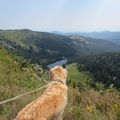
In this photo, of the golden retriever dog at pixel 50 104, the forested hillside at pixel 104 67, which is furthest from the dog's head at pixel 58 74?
the forested hillside at pixel 104 67

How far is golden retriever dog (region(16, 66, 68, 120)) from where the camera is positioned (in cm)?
532

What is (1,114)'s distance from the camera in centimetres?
775

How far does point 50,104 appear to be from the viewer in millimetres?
6109

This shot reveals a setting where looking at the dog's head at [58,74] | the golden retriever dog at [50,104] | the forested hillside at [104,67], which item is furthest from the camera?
the forested hillside at [104,67]

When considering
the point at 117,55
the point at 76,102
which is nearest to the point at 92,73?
the point at 117,55

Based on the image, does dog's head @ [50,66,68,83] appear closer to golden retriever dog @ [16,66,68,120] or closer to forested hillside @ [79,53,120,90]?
golden retriever dog @ [16,66,68,120]

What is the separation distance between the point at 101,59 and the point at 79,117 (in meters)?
157

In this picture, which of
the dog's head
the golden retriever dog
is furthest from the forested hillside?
the golden retriever dog

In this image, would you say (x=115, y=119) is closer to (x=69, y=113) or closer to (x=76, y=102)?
(x=69, y=113)

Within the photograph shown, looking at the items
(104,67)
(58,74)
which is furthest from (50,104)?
(104,67)

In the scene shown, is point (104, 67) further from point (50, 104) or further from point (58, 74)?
point (50, 104)

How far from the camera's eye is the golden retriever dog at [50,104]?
5.32 metres

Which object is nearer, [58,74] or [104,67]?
[58,74]

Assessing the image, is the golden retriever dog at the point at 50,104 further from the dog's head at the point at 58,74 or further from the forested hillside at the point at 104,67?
the forested hillside at the point at 104,67
